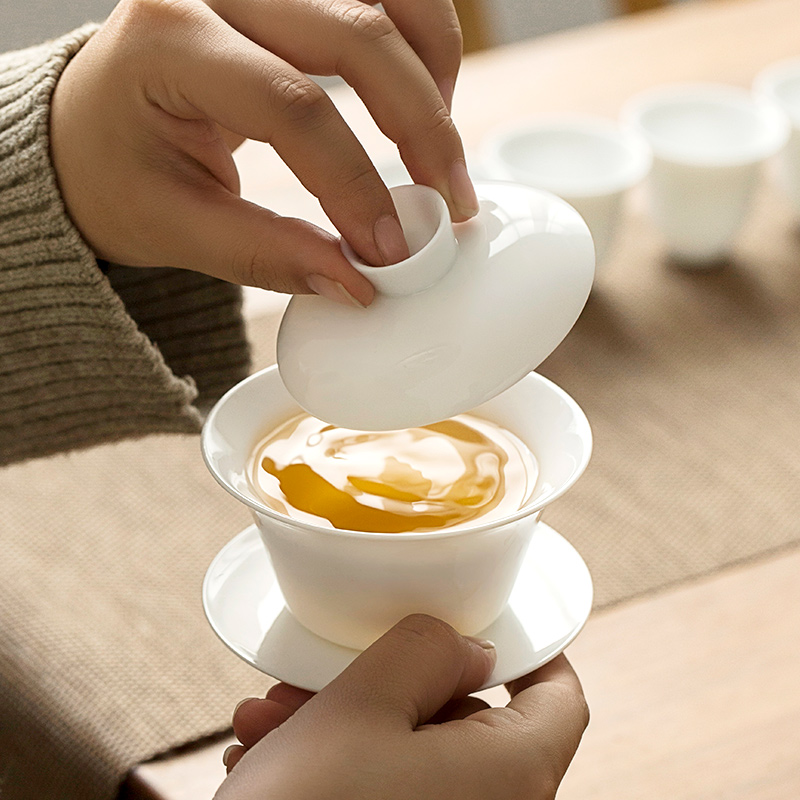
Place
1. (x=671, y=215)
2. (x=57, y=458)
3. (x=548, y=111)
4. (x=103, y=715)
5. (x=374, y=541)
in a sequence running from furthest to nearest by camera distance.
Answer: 1. (x=548, y=111)
2. (x=671, y=215)
3. (x=57, y=458)
4. (x=103, y=715)
5. (x=374, y=541)

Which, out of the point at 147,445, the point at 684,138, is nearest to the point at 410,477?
the point at 147,445

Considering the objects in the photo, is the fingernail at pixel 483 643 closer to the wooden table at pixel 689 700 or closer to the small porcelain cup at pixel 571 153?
the wooden table at pixel 689 700

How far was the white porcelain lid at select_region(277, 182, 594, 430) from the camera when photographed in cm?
39

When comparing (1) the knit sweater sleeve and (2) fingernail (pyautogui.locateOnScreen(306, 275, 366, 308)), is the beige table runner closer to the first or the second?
(1) the knit sweater sleeve

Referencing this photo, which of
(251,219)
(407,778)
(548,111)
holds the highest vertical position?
(251,219)

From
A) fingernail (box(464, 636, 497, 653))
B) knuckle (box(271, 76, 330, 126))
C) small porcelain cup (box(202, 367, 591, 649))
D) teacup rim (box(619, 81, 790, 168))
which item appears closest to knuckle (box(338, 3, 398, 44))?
knuckle (box(271, 76, 330, 126))

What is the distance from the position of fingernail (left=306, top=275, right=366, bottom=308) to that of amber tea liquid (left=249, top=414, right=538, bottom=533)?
0.08 m

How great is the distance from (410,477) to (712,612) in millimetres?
267

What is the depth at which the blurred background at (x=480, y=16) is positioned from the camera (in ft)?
5.13

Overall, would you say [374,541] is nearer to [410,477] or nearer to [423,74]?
[410,477]

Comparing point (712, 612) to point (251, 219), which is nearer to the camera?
point (251, 219)

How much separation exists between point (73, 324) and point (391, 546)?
263mm

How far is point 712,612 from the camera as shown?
0.63 m

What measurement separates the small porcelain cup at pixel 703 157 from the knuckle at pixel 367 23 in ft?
1.79
